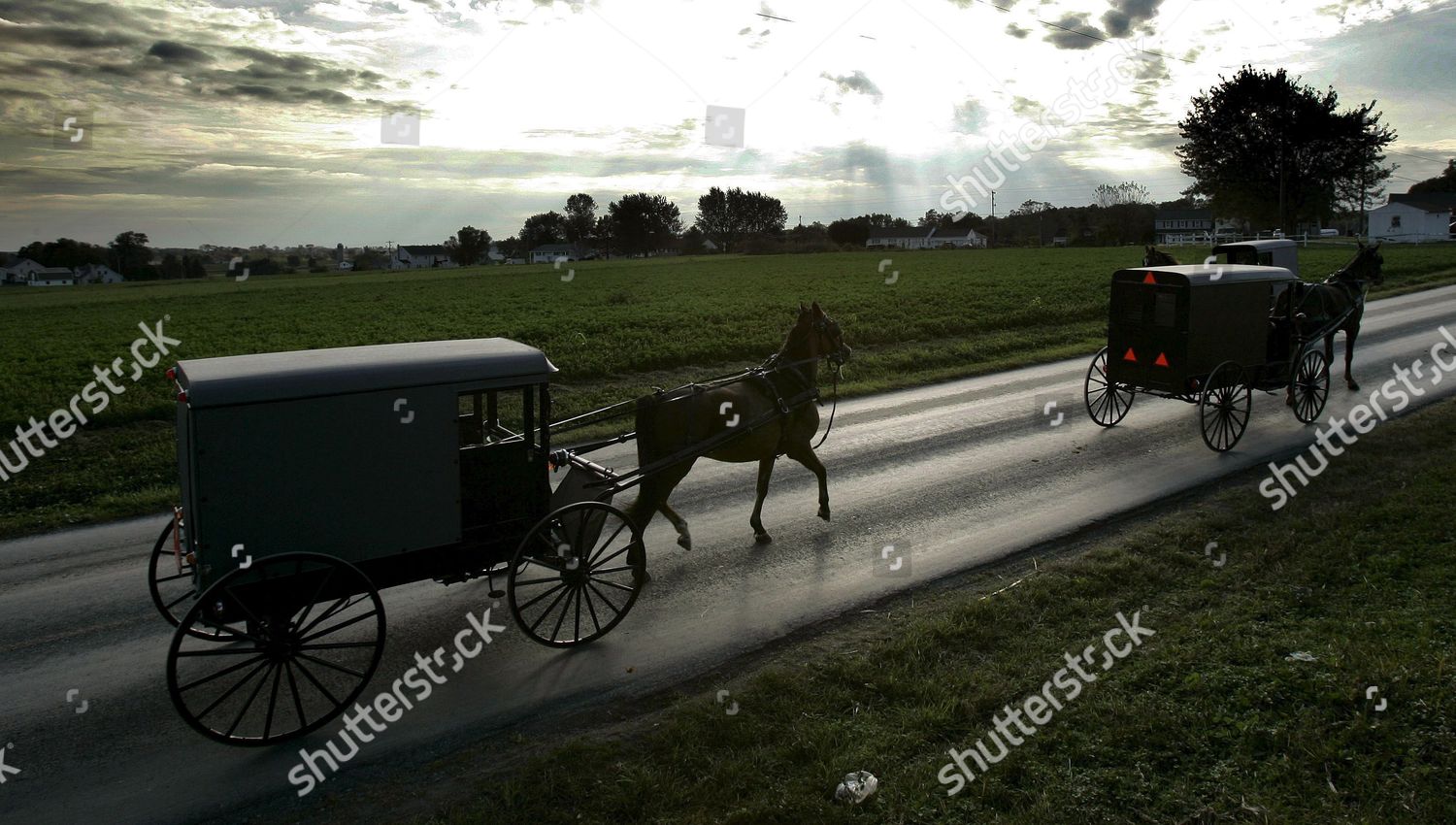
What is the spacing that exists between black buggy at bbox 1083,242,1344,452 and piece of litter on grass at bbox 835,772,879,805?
30.8 ft

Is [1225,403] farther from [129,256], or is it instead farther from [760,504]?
[129,256]

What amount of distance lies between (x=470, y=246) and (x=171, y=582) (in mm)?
124573

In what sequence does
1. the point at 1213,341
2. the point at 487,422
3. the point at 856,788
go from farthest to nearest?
1. the point at 1213,341
2. the point at 487,422
3. the point at 856,788

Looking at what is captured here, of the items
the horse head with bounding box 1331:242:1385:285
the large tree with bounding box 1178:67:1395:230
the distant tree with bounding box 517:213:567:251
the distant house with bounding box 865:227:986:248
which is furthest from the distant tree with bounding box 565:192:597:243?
the horse head with bounding box 1331:242:1385:285

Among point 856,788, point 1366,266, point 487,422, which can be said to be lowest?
point 856,788

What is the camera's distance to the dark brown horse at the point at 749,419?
8.30 m

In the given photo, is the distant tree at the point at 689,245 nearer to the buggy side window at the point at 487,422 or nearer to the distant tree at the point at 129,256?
the distant tree at the point at 129,256

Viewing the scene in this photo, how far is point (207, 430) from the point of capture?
5.65 meters

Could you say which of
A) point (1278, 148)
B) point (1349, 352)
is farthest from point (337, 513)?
point (1278, 148)

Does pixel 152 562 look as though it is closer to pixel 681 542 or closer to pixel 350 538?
pixel 350 538

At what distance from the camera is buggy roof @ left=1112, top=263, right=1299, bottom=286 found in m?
12.6

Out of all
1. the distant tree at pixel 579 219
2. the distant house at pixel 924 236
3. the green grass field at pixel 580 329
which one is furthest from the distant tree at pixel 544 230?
the green grass field at pixel 580 329

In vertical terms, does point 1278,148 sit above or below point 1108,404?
above

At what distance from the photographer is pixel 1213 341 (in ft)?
42.1
